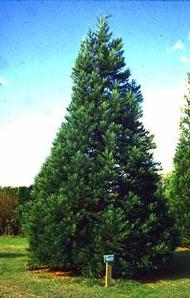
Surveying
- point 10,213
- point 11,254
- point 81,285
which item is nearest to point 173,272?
point 81,285

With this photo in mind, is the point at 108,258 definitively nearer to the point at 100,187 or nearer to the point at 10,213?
the point at 100,187

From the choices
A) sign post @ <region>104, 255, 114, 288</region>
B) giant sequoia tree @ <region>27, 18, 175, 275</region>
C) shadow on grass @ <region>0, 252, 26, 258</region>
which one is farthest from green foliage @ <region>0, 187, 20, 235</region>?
sign post @ <region>104, 255, 114, 288</region>

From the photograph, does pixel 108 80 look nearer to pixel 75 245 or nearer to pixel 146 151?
pixel 146 151

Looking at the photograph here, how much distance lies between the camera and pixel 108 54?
1742 centimetres

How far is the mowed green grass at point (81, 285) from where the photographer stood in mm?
13047

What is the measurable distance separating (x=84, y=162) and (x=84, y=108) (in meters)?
1.91

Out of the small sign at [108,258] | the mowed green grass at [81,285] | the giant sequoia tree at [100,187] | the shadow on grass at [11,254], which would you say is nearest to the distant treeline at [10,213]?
the shadow on grass at [11,254]

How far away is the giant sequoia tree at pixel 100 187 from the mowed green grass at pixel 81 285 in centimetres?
55

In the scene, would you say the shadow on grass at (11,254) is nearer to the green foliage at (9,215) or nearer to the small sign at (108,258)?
the small sign at (108,258)

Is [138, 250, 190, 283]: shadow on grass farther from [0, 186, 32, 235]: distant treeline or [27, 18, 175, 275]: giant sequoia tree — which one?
[0, 186, 32, 235]: distant treeline

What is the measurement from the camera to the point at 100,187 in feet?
51.9

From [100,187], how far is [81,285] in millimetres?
3089

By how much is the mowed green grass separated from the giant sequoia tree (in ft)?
1.80

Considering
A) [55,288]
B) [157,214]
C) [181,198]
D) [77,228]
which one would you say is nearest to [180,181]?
[181,198]
